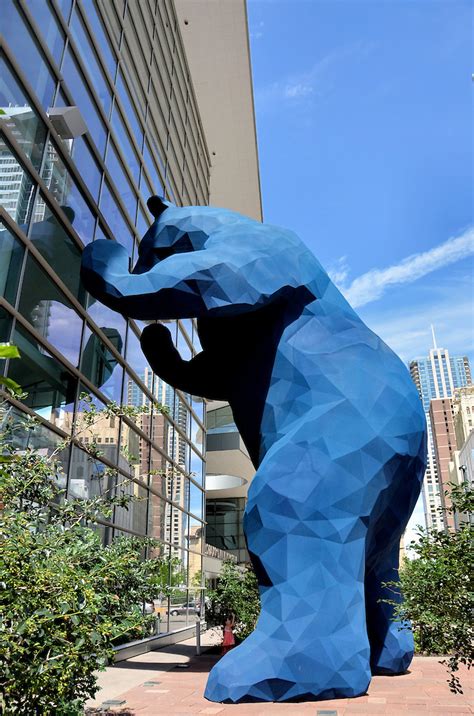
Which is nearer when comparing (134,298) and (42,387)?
(134,298)

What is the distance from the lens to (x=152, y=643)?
40.2 feet

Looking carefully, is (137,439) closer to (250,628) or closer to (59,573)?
(250,628)

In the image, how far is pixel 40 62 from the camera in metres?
8.11

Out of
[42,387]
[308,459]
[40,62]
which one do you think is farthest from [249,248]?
[40,62]

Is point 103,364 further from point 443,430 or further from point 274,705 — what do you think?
point 443,430

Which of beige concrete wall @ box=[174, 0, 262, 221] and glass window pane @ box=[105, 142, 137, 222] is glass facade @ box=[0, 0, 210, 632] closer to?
glass window pane @ box=[105, 142, 137, 222]

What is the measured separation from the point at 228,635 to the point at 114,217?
7741 millimetres

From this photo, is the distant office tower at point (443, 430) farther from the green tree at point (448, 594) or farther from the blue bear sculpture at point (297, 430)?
the green tree at point (448, 594)

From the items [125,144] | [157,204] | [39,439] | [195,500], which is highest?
[125,144]

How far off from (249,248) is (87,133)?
4.20 m

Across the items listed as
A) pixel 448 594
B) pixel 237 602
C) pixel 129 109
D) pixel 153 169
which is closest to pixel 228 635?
pixel 237 602

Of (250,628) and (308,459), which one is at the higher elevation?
Answer: (308,459)

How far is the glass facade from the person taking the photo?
7430 millimetres

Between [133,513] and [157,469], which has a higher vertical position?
[157,469]
